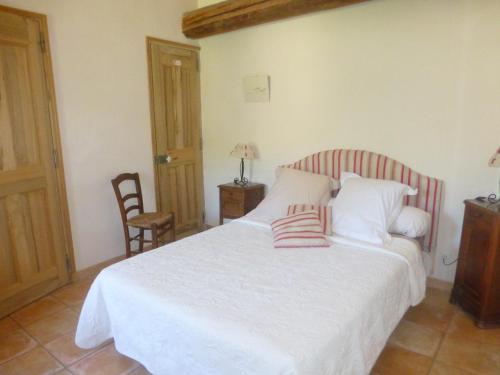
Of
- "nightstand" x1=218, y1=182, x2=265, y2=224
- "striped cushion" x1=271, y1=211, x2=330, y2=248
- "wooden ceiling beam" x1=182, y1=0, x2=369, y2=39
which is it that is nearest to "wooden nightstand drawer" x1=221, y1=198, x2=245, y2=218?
"nightstand" x1=218, y1=182, x2=265, y2=224

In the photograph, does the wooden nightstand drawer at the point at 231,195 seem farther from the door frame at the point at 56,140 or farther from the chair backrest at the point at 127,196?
the door frame at the point at 56,140

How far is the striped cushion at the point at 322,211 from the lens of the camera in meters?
2.39

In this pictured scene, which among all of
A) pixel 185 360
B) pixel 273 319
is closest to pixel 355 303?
pixel 273 319

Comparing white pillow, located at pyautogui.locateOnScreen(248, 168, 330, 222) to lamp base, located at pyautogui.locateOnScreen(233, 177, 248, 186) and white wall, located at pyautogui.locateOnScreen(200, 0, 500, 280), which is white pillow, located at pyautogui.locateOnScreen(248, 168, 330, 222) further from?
lamp base, located at pyautogui.locateOnScreen(233, 177, 248, 186)

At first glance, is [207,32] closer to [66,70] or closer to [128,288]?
[66,70]

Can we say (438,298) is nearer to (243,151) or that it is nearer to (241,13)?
(243,151)

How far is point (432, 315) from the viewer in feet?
7.86

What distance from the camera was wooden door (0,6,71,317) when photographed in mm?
2318

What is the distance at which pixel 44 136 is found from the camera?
8.37 ft

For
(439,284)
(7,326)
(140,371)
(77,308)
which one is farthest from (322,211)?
(7,326)

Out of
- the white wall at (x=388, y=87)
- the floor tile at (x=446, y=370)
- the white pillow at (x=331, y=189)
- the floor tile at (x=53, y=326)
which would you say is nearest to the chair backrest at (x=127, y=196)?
the floor tile at (x=53, y=326)

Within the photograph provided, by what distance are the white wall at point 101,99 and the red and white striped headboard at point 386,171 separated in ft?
5.72

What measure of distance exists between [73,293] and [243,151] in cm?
193

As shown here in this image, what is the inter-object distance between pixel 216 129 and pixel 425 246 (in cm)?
237
